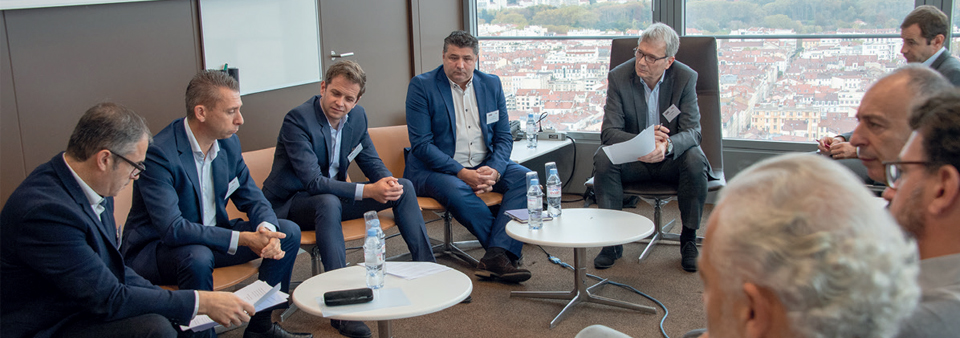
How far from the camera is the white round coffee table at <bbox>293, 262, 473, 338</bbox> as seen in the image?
2.06 meters

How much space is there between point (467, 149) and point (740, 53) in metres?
2.14

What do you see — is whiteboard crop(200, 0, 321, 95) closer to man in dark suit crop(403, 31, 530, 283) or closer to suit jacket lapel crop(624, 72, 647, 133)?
man in dark suit crop(403, 31, 530, 283)

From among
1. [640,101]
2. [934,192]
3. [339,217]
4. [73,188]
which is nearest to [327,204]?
[339,217]

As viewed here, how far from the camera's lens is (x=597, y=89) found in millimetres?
5301

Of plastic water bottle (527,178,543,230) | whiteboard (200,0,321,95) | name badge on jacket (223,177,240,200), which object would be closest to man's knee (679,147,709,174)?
plastic water bottle (527,178,543,230)

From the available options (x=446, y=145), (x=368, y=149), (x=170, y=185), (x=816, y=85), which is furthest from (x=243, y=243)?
(x=816, y=85)

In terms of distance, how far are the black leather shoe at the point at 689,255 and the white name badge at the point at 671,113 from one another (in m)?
0.68

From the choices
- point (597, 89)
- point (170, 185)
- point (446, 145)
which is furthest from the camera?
point (597, 89)

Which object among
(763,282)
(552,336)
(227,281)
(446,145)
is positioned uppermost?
(763,282)

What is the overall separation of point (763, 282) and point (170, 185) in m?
2.28

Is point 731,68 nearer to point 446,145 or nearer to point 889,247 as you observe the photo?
point 446,145

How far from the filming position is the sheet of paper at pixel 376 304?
2.09 metres

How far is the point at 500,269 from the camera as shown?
3455 mm

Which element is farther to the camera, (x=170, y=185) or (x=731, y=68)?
(x=731, y=68)
